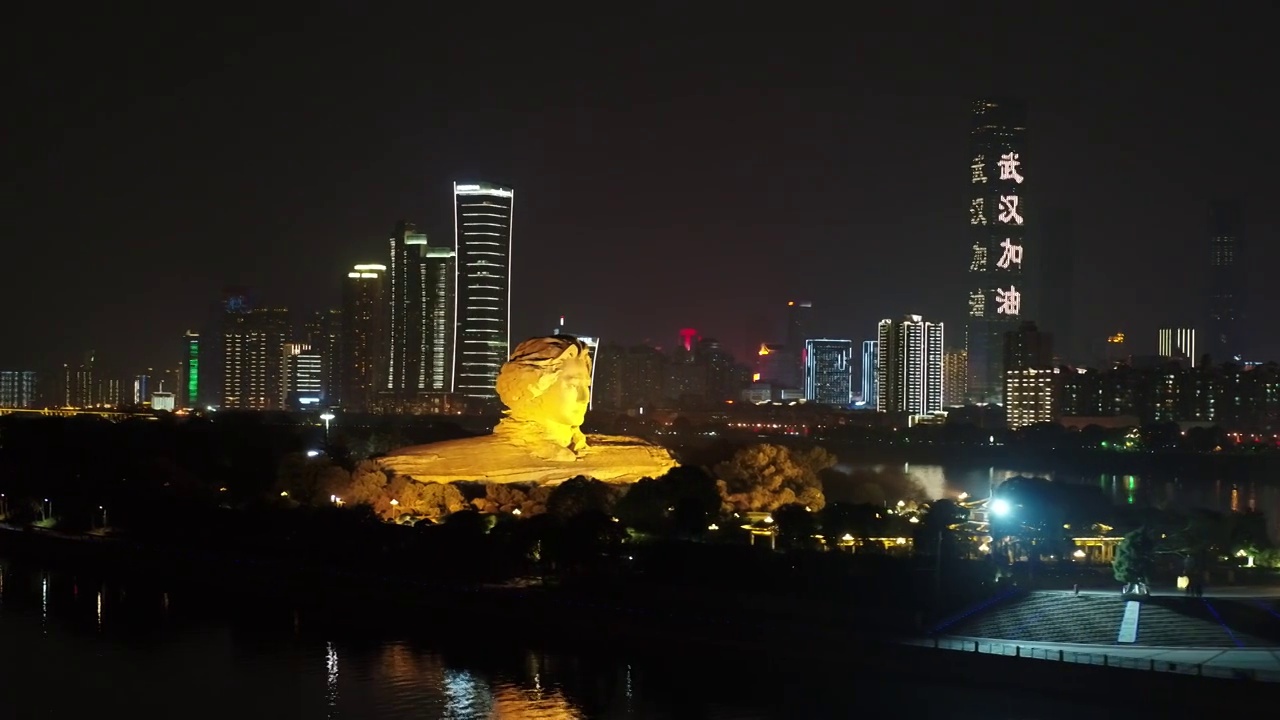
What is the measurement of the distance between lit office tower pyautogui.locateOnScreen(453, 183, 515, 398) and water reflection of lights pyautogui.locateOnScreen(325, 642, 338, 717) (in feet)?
248

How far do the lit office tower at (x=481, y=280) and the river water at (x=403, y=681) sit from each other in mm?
73524

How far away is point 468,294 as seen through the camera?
322 ft

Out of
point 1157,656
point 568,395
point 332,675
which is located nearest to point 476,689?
point 332,675

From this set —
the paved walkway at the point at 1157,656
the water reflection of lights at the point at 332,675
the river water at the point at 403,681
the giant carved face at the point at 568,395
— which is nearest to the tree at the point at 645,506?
the giant carved face at the point at 568,395

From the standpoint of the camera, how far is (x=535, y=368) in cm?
3419

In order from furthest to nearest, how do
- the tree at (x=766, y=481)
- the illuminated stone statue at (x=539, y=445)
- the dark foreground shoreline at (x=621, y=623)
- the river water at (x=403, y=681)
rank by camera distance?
the illuminated stone statue at (x=539, y=445) → the tree at (x=766, y=481) → the river water at (x=403, y=681) → the dark foreground shoreline at (x=621, y=623)

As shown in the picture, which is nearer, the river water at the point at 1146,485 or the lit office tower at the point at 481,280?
Result: the river water at the point at 1146,485

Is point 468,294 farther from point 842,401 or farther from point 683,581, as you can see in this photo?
point 683,581

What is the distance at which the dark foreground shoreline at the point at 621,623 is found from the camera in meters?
17.9

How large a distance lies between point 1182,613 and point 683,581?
318 inches

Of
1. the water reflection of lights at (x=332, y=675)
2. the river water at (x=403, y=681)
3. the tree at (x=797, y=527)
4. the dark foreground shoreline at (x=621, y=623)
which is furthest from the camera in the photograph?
the tree at (x=797, y=527)

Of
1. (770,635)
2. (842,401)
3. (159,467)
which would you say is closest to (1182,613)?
(770,635)

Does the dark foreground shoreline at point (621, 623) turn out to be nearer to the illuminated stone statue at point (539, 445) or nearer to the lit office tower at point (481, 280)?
the illuminated stone statue at point (539, 445)

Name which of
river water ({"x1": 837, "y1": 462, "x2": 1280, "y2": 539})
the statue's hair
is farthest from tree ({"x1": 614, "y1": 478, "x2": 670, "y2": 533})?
river water ({"x1": 837, "y1": 462, "x2": 1280, "y2": 539})
